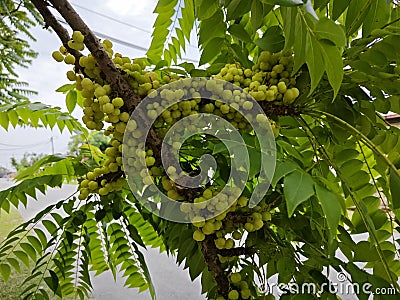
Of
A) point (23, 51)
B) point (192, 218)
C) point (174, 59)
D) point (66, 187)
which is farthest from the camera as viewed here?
point (23, 51)

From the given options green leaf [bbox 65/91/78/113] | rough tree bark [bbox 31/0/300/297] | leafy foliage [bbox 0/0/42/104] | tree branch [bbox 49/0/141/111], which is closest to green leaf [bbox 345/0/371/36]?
rough tree bark [bbox 31/0/300/297]

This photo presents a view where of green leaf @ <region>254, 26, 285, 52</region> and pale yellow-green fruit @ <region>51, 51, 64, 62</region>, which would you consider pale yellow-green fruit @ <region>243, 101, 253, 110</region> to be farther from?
pale yellow-green fruit @ <region>51, 51, 64, 62</region>

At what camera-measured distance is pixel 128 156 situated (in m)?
0.35

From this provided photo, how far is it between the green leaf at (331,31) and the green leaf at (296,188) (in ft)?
0.32

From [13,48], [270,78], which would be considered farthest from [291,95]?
[13,48]

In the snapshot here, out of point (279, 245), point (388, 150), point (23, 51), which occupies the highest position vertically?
point (23, 51)

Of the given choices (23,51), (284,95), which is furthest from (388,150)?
(23,51)

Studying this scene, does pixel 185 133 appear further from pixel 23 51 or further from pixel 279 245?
pixel 23 51

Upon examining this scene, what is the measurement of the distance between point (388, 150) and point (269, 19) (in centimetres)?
20

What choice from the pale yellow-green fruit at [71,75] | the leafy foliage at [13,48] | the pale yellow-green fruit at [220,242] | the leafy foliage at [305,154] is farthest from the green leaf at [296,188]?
the leafy foliage at [13,48]

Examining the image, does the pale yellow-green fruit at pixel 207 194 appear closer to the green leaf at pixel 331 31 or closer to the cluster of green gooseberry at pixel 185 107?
the cluster of green gooseberry at pixel 185 107

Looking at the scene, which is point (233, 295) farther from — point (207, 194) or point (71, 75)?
point (71, 75)

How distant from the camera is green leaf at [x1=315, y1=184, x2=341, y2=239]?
26 cm

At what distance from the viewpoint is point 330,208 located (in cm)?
27
